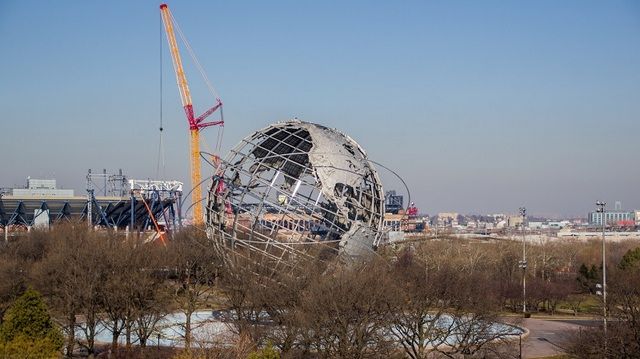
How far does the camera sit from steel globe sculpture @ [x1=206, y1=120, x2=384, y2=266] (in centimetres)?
3353

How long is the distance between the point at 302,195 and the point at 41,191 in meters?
78.5

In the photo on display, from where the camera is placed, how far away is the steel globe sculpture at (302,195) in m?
33.5

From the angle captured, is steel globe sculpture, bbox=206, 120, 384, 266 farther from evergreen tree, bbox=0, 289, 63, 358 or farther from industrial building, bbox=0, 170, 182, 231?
industrial building, bbox=0, 170, 182, 231

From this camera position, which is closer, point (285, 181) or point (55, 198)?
point (285, 181)

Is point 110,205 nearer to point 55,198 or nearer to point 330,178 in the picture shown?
point 55,198

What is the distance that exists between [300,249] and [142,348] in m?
7.73

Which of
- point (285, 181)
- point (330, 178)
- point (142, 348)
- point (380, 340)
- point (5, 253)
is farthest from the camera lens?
point (5, 253)

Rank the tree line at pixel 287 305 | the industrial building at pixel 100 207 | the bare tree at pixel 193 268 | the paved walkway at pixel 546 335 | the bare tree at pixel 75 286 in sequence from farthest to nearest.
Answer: the industrial building at pixel 100 207
the bare tree at pixel 193 268
the paved walkway at pixel 546 335
the bare tree at pixel 75 286
the tree line at pixel 287 305

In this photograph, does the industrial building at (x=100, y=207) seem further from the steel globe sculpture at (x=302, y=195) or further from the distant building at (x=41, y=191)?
the steel globe sculpture at (x=302, y=195)

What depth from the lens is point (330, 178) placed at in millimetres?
33469

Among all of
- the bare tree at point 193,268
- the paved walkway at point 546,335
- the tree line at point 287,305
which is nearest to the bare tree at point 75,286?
the tree line at point 287,305

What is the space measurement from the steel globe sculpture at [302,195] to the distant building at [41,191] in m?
68.6

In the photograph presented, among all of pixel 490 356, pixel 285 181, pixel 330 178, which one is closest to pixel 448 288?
pixel 490 356

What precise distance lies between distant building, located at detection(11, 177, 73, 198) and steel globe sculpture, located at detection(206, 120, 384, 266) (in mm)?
68589
